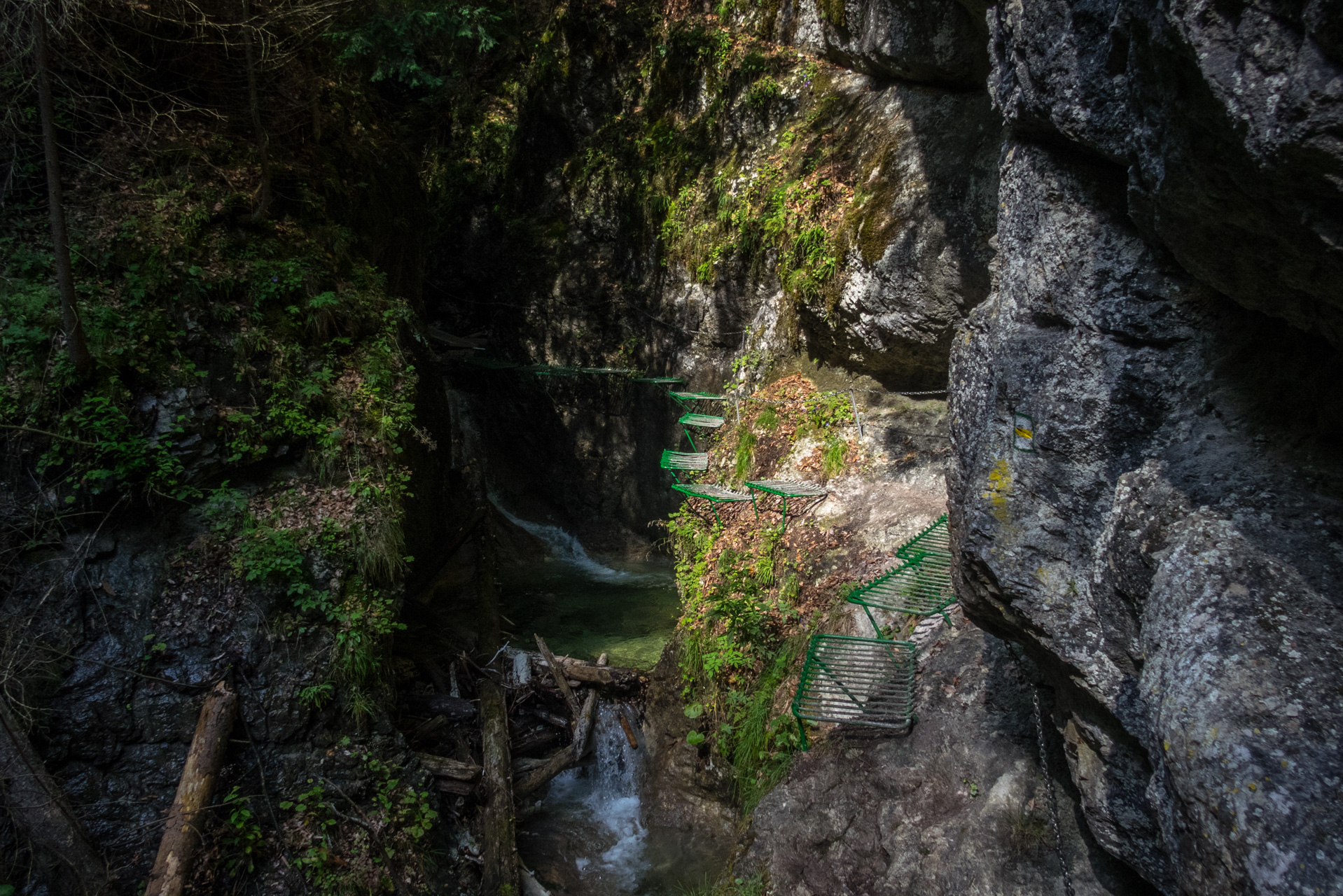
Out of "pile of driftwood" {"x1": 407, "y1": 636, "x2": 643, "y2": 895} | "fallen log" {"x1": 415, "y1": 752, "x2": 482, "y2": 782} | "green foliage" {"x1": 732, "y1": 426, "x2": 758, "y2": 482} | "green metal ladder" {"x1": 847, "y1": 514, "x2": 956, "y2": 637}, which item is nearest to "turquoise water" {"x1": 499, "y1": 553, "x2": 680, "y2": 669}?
"pile of driftwood" {"x1": 407, "y1": 636, "x2": 643, "y2": 895}

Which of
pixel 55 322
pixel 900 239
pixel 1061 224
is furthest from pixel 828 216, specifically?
pixel 55 322

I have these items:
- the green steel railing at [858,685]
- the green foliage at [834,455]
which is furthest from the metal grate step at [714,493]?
the green steel railing at [858,685]

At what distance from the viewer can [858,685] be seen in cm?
507

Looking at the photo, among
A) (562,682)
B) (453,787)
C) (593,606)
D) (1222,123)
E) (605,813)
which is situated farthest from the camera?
(593,606)

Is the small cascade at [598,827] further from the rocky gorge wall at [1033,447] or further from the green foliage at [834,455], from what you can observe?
the green foliage at [834,455]

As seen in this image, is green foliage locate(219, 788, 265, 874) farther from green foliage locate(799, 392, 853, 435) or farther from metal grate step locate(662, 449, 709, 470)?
green foliage locate(799, 392, 853, 435)

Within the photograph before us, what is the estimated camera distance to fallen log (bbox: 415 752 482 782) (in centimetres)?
636

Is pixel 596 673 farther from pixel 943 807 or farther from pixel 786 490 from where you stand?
pixel 943 807

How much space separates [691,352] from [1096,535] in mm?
8862

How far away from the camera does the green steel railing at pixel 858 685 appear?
15.5 feet

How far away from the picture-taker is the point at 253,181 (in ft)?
23.6

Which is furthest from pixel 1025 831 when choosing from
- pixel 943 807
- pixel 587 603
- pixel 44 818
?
pixel 587 603

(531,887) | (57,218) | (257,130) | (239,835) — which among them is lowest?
(531,887)

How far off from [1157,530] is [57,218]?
23.5ft
